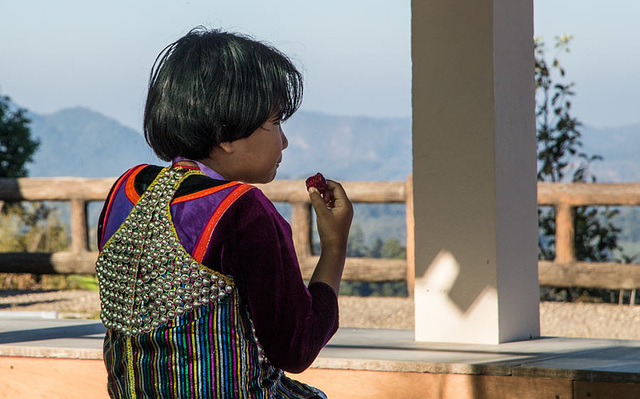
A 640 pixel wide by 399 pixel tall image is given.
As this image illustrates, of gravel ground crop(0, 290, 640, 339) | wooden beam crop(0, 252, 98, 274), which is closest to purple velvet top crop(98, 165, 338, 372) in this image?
gravel ground crop(0, 290, 640, 339)

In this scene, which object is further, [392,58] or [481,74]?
[392,58]

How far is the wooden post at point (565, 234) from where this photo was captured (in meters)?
7.40

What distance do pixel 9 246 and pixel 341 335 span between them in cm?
679

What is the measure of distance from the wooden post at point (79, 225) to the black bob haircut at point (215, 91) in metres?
7.41

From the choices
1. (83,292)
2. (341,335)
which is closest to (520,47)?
(341,335)

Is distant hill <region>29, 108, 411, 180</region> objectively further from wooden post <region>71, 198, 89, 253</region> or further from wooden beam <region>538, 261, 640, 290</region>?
wooden beam <region>538, 261, 640, 290</region>

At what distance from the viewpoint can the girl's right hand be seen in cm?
155

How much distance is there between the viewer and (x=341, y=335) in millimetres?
3732

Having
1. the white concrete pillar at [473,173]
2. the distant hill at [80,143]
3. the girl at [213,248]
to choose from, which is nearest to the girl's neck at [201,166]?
the girl at [213,248]

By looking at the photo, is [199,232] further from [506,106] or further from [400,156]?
[400,156]

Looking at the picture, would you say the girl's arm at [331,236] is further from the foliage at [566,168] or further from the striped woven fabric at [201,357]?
the foliage at [566,168]

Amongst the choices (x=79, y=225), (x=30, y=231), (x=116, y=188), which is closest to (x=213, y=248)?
(x=116, y=188)

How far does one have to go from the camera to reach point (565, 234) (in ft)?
24.3

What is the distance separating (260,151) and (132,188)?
228 millimetres
